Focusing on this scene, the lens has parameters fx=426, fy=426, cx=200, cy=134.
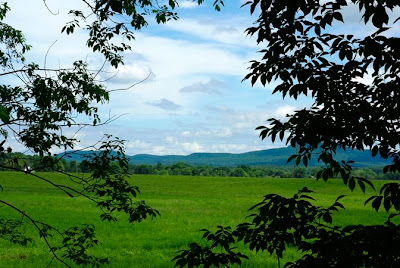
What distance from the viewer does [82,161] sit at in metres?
7.45

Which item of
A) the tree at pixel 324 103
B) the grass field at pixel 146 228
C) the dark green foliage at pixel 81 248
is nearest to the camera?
the tree at pixel 324 103

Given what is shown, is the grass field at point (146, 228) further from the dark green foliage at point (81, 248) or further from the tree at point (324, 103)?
the tree at point (324, 103)

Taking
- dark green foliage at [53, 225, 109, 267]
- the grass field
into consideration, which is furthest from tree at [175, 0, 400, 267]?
the grass field

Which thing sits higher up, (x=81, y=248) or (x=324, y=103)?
(x=324, y=103)

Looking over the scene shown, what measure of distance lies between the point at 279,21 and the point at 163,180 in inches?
2599

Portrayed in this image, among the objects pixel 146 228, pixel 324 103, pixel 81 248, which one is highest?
pixel 324 103

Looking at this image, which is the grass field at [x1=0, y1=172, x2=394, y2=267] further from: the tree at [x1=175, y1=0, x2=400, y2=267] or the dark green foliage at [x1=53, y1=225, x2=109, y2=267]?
the tree at [x1=175, y1=0, x2=400, y2=267]

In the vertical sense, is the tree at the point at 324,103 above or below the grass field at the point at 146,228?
above

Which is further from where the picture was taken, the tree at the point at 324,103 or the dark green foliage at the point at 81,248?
the dark green foliage at the point at 81,248

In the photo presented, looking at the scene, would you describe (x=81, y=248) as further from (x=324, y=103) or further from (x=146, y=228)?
(x=146, y=228)

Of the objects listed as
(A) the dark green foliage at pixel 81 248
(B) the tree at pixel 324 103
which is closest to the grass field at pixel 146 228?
(A) the dark green foliage at pixel 81 248

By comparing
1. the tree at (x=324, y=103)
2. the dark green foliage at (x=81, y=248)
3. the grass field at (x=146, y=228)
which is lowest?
the grass field at (x=146, y=228)

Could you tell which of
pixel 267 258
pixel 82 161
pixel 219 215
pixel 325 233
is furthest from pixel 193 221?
pixel 325 233

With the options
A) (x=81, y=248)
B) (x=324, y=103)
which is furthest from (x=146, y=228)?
(x=324, y=103)
